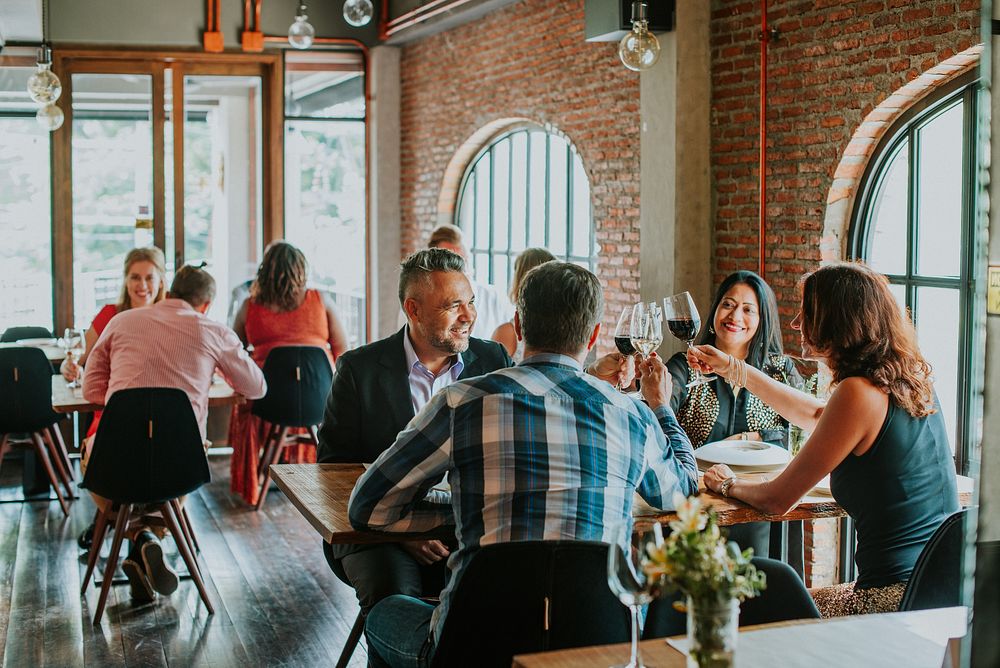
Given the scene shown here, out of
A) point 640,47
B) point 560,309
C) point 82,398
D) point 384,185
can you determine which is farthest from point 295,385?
point 560,309

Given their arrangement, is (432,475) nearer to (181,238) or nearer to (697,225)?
(697,225)

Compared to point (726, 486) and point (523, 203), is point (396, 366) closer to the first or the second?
point (726, 486)

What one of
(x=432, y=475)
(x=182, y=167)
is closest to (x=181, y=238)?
(x=182, y=167)

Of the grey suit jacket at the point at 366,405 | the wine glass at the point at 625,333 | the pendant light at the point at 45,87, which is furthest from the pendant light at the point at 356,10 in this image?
the wine glass at the point at 625,333

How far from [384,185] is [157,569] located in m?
5.00

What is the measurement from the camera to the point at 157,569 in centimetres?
470

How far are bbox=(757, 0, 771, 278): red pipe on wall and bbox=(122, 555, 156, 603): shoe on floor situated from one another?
3.12 m

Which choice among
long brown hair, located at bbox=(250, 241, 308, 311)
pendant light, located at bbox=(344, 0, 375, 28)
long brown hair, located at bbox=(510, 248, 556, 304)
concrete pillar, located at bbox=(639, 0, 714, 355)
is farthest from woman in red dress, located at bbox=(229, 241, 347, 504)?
concrete pillar, located at bbox=(639, 0, 714, 355)

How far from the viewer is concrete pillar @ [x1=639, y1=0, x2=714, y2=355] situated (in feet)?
18.2

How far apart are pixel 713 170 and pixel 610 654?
4163 millimetres

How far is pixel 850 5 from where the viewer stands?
15.6 ft

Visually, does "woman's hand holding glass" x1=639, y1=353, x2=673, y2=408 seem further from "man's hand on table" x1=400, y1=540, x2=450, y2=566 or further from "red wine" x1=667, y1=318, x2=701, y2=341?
"man's hand on table" x1=400, y1=540, x2=450, y2=566

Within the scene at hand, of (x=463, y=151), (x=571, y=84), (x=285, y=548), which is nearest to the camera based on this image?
(x=285, y=548)

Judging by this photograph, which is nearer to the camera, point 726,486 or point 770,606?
point 770,606
